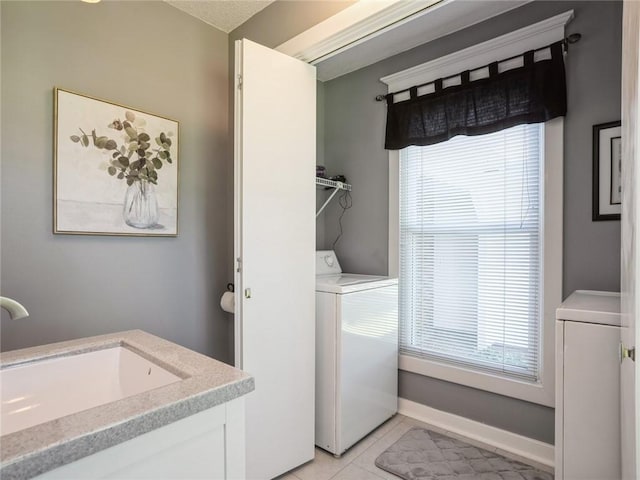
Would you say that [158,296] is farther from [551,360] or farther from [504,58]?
[504,58]

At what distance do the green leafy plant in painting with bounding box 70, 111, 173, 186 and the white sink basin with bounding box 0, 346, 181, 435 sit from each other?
1.09 m

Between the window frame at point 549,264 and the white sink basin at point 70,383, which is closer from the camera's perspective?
the white sink basin at point 70,383

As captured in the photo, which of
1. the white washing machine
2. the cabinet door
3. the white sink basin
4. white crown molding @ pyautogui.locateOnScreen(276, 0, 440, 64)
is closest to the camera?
the white sink basin

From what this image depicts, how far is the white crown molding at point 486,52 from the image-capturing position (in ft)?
6.20

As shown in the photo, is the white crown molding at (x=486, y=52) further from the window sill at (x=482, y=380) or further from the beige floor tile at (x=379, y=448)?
the beige floor tile at (x=379, y=448)

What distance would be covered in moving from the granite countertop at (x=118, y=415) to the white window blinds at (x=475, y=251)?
1.81 m

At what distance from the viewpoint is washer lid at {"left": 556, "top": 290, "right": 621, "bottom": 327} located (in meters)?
1.23

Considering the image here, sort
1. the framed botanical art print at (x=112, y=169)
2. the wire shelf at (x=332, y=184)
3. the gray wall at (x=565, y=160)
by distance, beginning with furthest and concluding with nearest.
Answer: the wire shelf at (x=332, y=184) < the gray wall at (x=565, y=160) < the framed botanical art print at (x=112, y=169)

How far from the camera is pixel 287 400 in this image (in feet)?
6.07

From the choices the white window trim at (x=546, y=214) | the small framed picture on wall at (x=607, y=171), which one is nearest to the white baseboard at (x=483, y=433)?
the white window trim at (x=546, y=214)

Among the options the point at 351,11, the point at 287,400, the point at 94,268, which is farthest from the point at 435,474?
the point at 351,11

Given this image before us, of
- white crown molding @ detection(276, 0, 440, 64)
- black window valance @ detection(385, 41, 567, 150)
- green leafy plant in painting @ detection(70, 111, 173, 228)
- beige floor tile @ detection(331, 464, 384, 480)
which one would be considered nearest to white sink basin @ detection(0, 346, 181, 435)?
green leafy plant in painting @ detection(70, 111, 173, 228)

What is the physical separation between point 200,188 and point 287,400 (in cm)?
140

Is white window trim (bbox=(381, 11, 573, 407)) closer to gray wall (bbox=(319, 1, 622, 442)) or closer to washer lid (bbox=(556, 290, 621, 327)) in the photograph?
gray wall (bbox=(319, 1, 622, 442))
